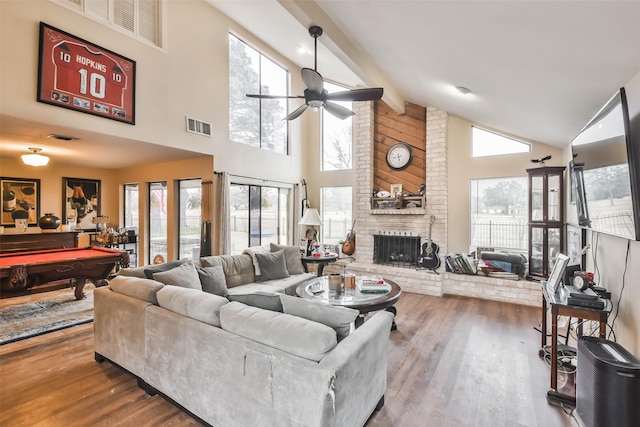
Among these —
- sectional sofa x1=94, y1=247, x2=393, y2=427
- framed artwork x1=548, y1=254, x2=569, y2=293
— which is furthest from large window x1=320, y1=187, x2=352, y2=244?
sectional sofa x1=94, y1=247, x2=393, y2=427

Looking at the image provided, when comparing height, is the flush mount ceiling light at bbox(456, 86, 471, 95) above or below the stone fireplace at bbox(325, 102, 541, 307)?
above

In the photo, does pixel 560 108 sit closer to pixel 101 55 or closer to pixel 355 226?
pixel 355 226

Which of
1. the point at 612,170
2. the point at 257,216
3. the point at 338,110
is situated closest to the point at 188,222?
the point at 257,216

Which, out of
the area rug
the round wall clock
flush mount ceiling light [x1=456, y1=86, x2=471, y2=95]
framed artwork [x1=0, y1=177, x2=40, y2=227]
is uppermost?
flush mount ceiling light [x1=456, y1=86, x2=471, y2=95]

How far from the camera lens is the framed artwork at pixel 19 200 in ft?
16.5

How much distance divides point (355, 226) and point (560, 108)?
13.0 feet

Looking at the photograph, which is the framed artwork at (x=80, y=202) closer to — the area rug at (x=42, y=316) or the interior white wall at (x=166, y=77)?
the area rug at (x=42, y=316)

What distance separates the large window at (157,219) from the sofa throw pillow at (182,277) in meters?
2.94

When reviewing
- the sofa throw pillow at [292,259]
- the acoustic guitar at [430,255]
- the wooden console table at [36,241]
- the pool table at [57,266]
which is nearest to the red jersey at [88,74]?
the pool table at [57,266]

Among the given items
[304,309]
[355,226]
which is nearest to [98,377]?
[304,309]

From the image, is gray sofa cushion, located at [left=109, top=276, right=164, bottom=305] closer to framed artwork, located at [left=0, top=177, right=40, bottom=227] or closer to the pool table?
the pool table

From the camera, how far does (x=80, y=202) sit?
5.95 m

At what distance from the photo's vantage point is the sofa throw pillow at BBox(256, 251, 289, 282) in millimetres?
4152

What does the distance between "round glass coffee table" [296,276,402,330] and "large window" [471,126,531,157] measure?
10.8 feet
